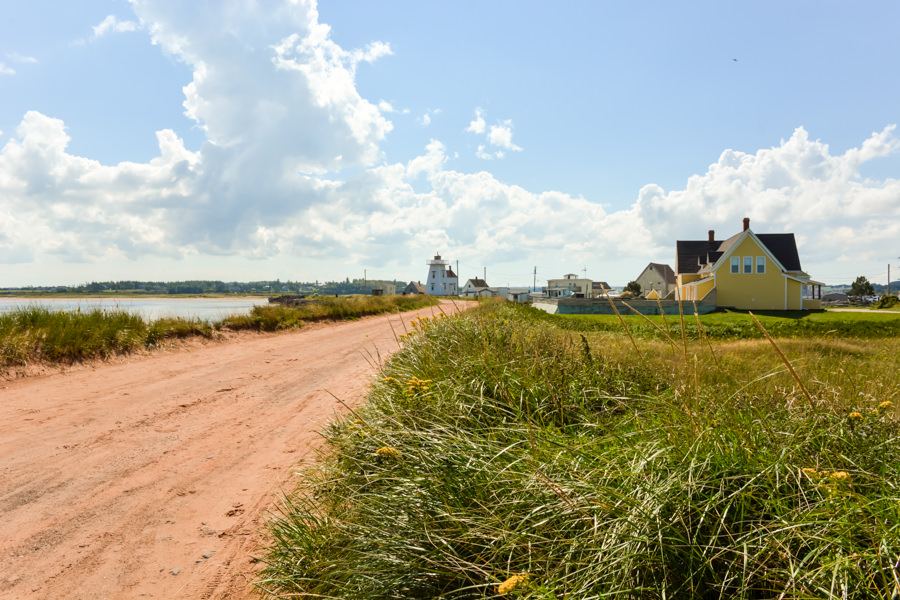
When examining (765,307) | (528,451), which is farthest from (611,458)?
(765,307)

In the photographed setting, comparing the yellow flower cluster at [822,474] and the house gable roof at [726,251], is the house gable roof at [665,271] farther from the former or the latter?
the yellow flower cluster at [822,474]

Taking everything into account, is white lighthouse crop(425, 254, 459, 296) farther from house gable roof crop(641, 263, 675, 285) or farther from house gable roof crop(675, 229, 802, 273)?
house gable roof crop(675, 229, 802, 273)

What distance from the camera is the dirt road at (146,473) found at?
314cm

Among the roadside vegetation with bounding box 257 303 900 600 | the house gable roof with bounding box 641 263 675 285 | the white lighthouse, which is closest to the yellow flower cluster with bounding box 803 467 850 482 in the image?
the roadside vegetation with bounding box 257 303 900 600

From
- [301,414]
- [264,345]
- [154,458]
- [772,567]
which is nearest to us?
[772,567]

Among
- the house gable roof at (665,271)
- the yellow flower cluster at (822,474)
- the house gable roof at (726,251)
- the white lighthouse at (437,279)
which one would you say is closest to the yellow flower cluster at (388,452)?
the yellow flower cluster at (822,474)

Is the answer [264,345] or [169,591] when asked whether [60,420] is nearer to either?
[169,591]

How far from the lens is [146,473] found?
4.64 meters

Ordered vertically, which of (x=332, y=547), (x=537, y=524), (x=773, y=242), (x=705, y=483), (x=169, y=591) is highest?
(x=773, y=242)

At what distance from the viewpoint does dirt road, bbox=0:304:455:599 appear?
3.14 m

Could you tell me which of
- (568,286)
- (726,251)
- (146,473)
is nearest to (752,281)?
(726,251)

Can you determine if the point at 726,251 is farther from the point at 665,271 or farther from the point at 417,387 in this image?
the point at 417,387

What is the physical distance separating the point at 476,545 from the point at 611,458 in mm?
1004

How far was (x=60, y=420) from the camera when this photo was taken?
6254 millimetres
